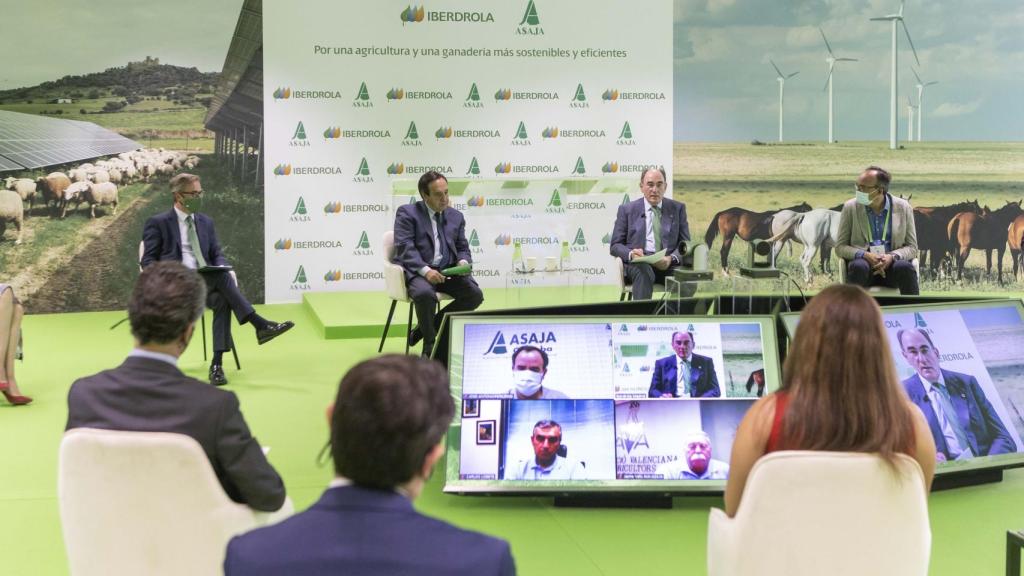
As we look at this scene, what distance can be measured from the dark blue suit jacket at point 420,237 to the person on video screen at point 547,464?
2.91 m

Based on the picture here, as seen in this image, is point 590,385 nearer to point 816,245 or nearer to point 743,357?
point 743,357

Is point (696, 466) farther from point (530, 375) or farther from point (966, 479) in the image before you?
point (966, 479)

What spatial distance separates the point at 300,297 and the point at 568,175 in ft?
9.50

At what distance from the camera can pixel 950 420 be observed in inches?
162

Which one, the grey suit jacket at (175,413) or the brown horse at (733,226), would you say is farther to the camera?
the brown horse at (733,226)

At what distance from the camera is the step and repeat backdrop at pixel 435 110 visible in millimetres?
9758

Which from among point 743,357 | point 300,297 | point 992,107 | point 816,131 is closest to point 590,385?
point 743,357

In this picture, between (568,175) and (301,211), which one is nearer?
(301,211)

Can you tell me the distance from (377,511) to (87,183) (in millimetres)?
8902

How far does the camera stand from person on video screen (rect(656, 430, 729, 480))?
389 cm

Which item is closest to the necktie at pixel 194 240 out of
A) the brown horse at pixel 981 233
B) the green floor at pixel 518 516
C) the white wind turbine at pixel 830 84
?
the green floor at pixel 518 516

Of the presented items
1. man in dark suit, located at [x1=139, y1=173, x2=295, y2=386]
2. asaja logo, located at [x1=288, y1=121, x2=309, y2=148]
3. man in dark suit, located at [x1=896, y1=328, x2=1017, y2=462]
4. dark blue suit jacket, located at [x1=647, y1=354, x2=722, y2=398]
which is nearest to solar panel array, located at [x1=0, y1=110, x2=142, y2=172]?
asaja logo, located at [x1=288, y1=121, x2=309, y2=148]

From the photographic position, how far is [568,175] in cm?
1043

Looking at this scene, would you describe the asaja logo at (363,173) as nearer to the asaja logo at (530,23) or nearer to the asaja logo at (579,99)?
the asaja logo at (530,23)
